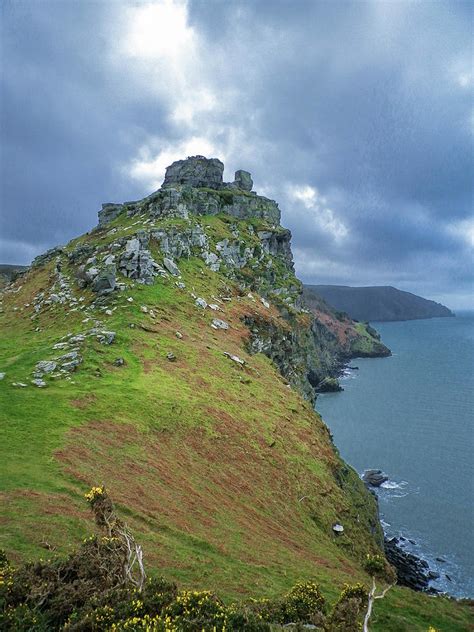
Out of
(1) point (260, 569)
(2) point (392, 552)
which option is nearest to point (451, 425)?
(2) point (392, 552)

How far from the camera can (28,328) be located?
197ft

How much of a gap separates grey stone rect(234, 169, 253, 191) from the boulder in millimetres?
124536

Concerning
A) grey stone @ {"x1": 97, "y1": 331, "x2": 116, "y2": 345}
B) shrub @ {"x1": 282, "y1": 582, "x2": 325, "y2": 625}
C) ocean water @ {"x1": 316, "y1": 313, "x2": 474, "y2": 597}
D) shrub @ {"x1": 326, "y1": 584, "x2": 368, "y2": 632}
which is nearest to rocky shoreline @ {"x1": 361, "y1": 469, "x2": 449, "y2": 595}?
ocean water @ {"x1": 316, "y1": 313, "x2": 474, "y2": 597}

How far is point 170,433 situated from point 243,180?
150233 mm

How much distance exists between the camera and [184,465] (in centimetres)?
3412

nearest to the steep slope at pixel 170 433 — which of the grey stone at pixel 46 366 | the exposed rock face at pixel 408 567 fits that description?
the grey stone at pixel 46 366

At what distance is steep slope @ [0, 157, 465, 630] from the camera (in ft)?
80.7

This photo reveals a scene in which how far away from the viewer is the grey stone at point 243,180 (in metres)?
170

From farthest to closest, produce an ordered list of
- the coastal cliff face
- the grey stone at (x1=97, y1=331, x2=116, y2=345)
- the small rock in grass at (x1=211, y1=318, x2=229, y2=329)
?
the small rock in grass at (x1=211, y1=318, x2=229, y2=329) < the grey stone at (x1=97, y1=331, x2=116, y2=345) < the coastal cliff face

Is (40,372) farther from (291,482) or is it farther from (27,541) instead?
(291,482)

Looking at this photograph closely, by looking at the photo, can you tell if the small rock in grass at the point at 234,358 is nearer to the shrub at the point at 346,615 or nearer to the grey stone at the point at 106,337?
the grey stone at the point at 106,337

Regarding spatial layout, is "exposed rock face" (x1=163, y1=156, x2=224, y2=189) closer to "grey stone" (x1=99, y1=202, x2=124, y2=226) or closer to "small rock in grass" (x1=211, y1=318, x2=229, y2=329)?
"grey stone" (x1=99, y1=202, x2=124, y2=226)

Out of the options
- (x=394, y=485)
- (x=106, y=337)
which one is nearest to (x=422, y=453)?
(x=394, y=485)

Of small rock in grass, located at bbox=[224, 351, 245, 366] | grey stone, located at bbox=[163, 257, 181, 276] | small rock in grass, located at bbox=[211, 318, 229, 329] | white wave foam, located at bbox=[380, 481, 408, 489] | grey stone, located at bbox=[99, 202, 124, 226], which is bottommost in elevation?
white wave foam, located at bbox=[380, 481, 408, 489]
